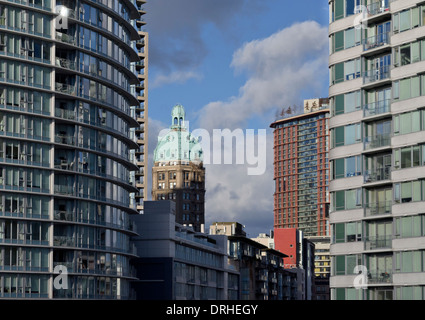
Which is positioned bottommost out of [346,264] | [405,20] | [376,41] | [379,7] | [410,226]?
[346,264]

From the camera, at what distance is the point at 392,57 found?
70.2 meters

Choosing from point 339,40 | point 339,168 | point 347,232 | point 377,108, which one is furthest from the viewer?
point 339,40

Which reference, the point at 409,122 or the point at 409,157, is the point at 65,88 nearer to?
the point at 409,122

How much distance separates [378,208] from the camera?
69.8 m

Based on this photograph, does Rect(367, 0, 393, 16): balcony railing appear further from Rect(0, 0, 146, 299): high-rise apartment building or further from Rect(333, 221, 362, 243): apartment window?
Rect(0, 0, 146, 299): high-rise apartment building

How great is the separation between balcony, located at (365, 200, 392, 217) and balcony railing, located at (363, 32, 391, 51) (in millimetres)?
13858

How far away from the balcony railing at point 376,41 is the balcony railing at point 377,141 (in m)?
8.05

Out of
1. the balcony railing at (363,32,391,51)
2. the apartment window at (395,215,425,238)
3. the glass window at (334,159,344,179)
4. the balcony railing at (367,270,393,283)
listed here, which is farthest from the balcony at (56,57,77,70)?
the apartment window at (395,215,425,238)

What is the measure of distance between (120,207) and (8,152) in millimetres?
23715

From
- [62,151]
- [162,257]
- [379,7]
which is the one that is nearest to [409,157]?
[379,7]

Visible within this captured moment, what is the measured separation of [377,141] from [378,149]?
134 cm

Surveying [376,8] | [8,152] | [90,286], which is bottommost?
[90,286]
